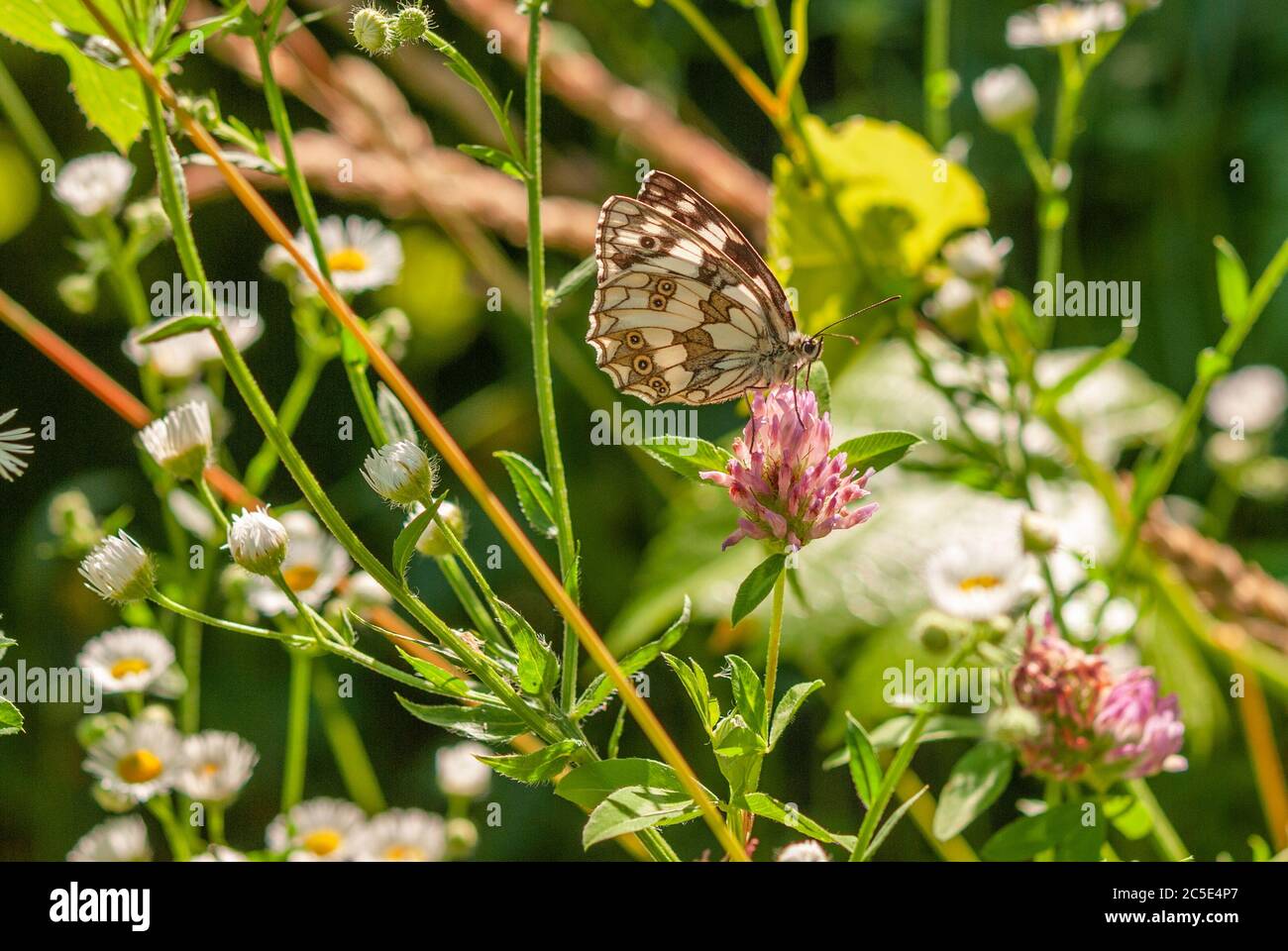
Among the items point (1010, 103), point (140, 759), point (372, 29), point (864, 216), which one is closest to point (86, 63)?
point (372, 29)

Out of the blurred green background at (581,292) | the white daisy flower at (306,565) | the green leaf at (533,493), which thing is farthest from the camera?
the blurred green background at (581,292)

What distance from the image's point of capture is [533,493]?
533 millimetres

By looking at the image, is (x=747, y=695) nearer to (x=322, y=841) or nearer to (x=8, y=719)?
(x=8, y=719)

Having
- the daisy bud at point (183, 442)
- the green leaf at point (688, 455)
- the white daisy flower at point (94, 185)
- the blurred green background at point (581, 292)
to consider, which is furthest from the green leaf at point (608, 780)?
the blurred green background at point (581, 292)

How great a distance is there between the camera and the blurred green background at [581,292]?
51.7 inches

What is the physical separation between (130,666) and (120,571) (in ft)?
1.00

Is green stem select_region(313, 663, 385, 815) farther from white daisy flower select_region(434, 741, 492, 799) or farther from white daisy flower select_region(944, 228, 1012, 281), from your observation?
white daisy flower select_region(944, 228, 1012, 281)

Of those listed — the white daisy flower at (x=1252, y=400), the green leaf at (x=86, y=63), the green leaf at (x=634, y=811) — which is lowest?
the green leaf at (x=634, y=811)

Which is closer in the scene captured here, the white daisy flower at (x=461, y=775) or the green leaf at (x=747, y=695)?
the green leaf at (x=747, y=695)

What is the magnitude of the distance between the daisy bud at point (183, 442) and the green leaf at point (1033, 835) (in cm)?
39

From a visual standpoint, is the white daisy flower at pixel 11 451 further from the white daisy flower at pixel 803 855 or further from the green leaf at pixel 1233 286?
the green leaf at pixel 1233 286

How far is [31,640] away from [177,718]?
13.1 inches

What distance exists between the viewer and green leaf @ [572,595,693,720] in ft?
1.54
